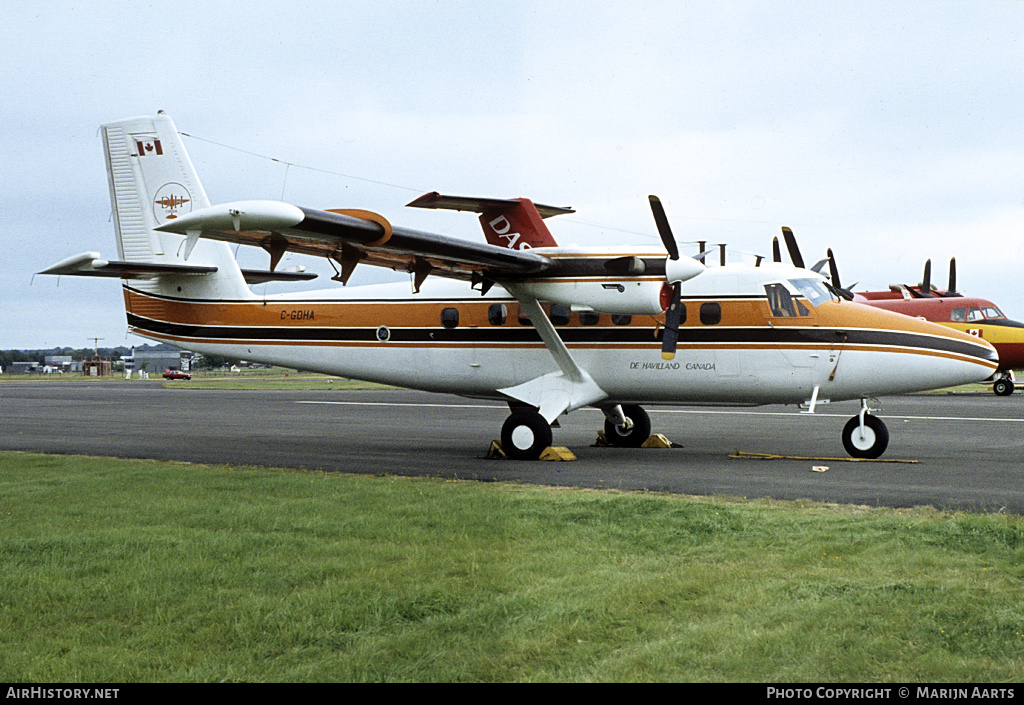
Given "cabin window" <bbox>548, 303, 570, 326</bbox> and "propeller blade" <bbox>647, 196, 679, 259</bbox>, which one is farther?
"cabin window" <bbox>548, 303, 570, 326</bbox>

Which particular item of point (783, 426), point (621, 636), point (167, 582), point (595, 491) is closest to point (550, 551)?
point (621, 636)

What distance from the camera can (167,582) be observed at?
634cm

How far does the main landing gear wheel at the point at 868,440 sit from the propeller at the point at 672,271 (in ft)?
10.8

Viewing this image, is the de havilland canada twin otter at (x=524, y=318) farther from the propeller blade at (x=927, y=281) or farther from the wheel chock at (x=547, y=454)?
the propeller blade at (x=927, y=281)

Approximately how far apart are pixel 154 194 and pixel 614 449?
11.2 metres

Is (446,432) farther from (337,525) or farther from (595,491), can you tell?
(337,525)

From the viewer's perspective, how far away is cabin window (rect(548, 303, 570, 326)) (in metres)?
16.1

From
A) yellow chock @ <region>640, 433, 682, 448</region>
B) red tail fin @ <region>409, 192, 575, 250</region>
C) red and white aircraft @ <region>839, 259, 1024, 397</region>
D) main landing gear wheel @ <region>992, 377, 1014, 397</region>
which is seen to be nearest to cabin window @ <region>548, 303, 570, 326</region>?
red tail fin @ <region>409, 192, 575, 250</region>

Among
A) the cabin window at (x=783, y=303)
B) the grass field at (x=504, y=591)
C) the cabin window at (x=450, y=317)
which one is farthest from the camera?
the cabin window at (x=450, y=317)

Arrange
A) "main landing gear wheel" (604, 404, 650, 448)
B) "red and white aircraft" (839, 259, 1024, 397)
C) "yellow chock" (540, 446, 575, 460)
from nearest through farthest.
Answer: "yellow chock" (540, 446, 575, 460) < "main landing gear wheel" (604, 404, 650, 448) < "red and white aircraft" (839, 259, 1024, 397)

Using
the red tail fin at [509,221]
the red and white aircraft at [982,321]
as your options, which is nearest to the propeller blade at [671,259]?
the red tail fin at [509,221]

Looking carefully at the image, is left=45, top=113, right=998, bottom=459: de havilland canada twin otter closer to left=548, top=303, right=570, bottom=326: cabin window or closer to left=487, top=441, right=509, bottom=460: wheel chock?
left=548, top=303, right=570, bottom=326: cabin window

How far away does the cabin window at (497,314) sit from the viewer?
1658 centimetres
